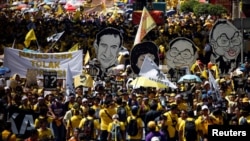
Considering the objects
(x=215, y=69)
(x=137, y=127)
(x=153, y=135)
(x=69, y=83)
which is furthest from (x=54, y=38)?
(x=153, y=135)

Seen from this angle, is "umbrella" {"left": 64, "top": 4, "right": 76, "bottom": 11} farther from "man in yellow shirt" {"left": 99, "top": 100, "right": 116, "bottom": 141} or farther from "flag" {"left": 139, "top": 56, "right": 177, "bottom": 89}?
"man in yellow shirt" {"left": 99, "top": 100, "right": 116, "bottom": 141}

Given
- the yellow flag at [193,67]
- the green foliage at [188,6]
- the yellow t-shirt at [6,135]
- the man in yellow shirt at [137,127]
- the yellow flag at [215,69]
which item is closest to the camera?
the yellow t-shirt at [6,135]

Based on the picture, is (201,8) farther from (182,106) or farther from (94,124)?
(94,124)

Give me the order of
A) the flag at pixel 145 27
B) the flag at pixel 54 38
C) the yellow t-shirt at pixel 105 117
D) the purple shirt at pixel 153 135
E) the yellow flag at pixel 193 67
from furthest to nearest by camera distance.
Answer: the flag at pixel 54 38 < the flag at pixel 145 27 < the yellow flag at pixel 193 67 < the yellow t-shirt at pixel 105 117 < the purple shirt at pixel 153 135

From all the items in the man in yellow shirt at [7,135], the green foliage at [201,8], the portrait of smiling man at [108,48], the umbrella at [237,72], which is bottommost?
the umbrella at [237,72]

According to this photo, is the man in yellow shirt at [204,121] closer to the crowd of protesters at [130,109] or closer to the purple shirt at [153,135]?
the crowd of protesters at [130,109]

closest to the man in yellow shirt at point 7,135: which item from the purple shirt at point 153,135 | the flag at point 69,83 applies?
the purple shirt at point 153,135

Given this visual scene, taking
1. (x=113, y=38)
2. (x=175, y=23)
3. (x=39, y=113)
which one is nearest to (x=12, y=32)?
(x=175, y=23)

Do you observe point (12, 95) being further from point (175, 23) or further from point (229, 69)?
point (175, 23)

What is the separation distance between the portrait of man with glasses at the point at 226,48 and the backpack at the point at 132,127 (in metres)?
8.24

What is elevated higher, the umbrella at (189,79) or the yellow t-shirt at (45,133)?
the yellow t-shirt at (45,133)

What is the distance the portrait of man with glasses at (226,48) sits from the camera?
26.2 metres

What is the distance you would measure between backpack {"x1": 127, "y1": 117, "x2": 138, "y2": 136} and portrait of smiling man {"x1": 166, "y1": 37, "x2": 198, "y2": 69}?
285 inches

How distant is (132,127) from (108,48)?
717cm
